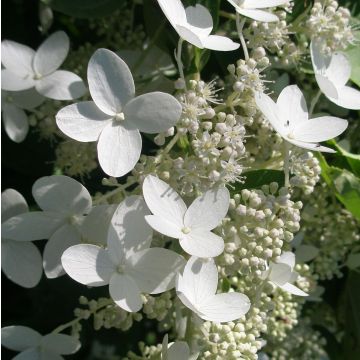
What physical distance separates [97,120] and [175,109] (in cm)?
12

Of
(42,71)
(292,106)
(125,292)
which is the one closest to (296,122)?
(292,106)

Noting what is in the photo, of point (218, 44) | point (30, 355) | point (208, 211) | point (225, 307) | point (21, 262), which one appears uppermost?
point (218, 44)

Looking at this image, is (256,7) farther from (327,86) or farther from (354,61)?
(354,61)

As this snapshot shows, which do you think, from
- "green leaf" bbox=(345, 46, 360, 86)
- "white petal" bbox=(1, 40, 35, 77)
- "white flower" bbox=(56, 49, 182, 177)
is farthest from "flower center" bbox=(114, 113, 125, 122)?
"green leaf" bbox=(345, 46, 360, 86)

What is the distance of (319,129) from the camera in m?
1.18

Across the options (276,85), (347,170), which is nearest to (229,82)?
(276,85)

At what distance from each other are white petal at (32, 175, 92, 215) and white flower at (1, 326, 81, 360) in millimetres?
204

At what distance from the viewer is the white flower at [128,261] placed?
1069 mm

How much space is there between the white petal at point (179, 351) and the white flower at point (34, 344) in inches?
7.1

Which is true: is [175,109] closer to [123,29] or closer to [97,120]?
[97,120]

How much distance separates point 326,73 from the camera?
129cm

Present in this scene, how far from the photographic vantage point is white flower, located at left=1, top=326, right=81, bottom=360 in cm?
123

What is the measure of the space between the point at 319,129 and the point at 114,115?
0.30m

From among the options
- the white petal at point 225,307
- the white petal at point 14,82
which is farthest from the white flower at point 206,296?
the white petal at point 14,82
